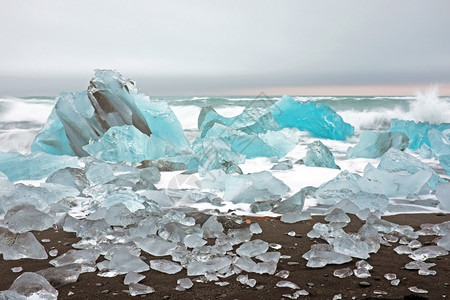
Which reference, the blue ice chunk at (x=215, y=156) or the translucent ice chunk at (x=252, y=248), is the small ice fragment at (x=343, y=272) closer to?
the translucent ice chunk at (x=252, y=248)

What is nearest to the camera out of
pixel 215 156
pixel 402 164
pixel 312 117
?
pixel 402 164

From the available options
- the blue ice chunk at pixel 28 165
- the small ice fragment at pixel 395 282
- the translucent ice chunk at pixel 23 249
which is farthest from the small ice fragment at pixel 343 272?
the blue ice chunk at pixel 28 165

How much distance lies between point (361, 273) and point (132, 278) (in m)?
0.73

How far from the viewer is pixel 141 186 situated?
270 cm

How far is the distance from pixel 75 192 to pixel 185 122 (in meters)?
6.74

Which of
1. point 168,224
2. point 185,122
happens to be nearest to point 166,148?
point 168,224

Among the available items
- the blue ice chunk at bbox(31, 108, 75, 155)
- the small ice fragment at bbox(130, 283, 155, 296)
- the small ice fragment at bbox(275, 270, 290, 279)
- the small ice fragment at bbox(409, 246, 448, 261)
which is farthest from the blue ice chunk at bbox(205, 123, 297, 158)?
the small ice fragment at bbox(130, 283, 155, 296)

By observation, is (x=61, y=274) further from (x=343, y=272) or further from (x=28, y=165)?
(x=28, y=165)

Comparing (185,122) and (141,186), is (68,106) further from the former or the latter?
(185,122)

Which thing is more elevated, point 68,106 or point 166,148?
point 68,106

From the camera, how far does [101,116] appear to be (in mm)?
4289

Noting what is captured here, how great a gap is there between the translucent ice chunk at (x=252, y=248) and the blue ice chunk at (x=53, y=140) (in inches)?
120

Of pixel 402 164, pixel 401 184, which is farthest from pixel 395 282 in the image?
pixel 402 164

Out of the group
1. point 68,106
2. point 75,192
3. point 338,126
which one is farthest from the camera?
point 338,126
